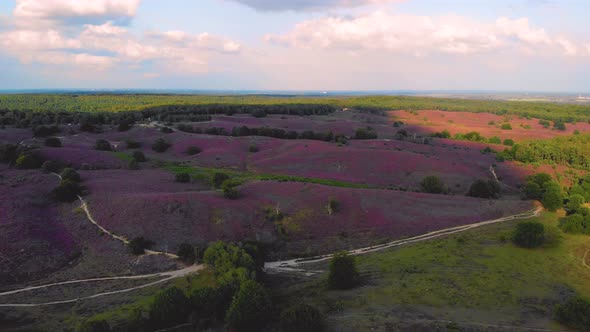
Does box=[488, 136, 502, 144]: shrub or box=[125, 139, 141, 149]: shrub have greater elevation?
box=[125, 139, 141, 149]: shrub

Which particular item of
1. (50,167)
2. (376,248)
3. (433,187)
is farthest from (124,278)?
(433,187)

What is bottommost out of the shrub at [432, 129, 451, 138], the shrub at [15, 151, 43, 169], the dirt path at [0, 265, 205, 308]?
the dirt path at [0, 265, 205, 308]

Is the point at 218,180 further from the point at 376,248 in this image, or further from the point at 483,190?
the point at 483,190

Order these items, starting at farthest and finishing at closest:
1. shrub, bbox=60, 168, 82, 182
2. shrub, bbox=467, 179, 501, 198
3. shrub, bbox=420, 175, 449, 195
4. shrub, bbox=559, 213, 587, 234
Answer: shrub, bbox=420, 175, 449, 195 < shrub, bbox=467, 179, 501, 198 < shrub, bbox=60, 168, 82, 182 < shrub, bbox=559, 213, 587, 234

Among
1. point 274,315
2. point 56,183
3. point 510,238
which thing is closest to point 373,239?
point 510,238

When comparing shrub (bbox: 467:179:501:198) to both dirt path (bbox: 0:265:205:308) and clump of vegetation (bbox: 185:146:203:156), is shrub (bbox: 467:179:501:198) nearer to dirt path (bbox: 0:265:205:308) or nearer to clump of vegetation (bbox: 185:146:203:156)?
dirt path (bbox: 0:265:205:308)

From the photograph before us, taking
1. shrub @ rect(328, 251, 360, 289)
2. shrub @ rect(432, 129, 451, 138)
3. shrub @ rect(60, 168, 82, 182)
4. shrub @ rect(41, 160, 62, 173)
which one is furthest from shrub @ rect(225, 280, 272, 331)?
shrub @ rect(432, 129, 451, 138)
